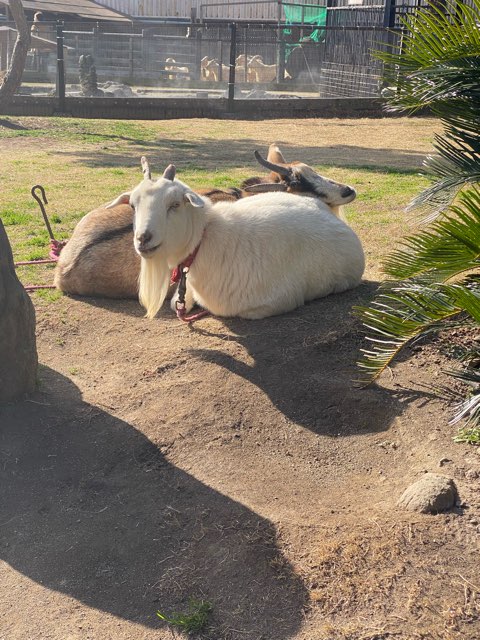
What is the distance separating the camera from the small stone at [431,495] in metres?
3.75

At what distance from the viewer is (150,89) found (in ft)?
73.4

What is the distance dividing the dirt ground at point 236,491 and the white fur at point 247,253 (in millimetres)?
227

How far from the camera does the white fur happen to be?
5676mm

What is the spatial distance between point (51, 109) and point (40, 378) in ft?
49.2

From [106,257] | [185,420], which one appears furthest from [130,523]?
[106,257]

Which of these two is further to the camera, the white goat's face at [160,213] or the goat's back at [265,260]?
the goat's back at [265,260]

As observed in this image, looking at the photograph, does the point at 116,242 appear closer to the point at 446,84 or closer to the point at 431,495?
the point at 446,84

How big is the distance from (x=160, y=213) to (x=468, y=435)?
250 centimetres

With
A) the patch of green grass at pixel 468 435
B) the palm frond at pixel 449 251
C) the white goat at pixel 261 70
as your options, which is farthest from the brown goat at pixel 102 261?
the white goat at pixel 261 70

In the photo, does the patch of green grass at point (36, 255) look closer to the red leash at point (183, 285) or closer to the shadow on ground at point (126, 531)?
the red leash at point (183, 285)

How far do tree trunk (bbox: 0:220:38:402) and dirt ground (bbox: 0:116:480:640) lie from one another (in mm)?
143

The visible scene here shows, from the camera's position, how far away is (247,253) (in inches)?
238

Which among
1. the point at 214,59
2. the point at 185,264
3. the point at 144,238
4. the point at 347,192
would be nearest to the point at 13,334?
the point at 144,238

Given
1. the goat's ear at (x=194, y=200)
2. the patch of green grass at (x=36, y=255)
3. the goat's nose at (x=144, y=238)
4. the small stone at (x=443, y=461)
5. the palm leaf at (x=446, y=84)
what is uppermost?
the palm leaf at (x=446, y=84)
